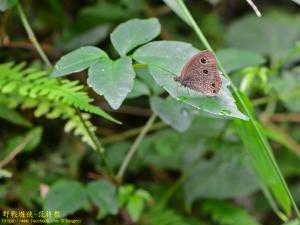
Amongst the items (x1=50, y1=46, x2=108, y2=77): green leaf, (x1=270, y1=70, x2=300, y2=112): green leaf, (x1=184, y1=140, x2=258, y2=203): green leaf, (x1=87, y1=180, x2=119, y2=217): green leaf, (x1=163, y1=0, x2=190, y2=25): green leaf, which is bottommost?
(x1=184, y1=140, x2=258, y2=203): green leaf

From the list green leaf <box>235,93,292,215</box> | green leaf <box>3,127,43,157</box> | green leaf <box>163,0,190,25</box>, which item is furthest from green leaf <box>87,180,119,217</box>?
green leaf <box>163,0,190,25</box>

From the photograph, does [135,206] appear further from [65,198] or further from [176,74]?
[176,74]

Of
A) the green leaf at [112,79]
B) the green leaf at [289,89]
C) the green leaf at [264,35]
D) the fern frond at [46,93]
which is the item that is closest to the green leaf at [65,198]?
the fern frond at [46,93]

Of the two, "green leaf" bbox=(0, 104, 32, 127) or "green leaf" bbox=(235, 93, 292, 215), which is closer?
"green leaf" bbox=(235, 93, 292, 215)

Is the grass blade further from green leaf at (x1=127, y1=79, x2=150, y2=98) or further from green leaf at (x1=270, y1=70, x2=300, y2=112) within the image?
green leaf at (x1=270, y1=70, x2=300, y2=112)

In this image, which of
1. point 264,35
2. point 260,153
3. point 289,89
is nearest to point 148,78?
point 260,153

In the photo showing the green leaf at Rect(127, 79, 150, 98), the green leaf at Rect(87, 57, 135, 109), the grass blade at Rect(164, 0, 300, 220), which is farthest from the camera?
the green leaf at Rect(127, 79, 150, 98)

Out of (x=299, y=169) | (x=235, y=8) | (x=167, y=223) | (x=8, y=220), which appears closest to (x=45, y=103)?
(x=8, y=220)
